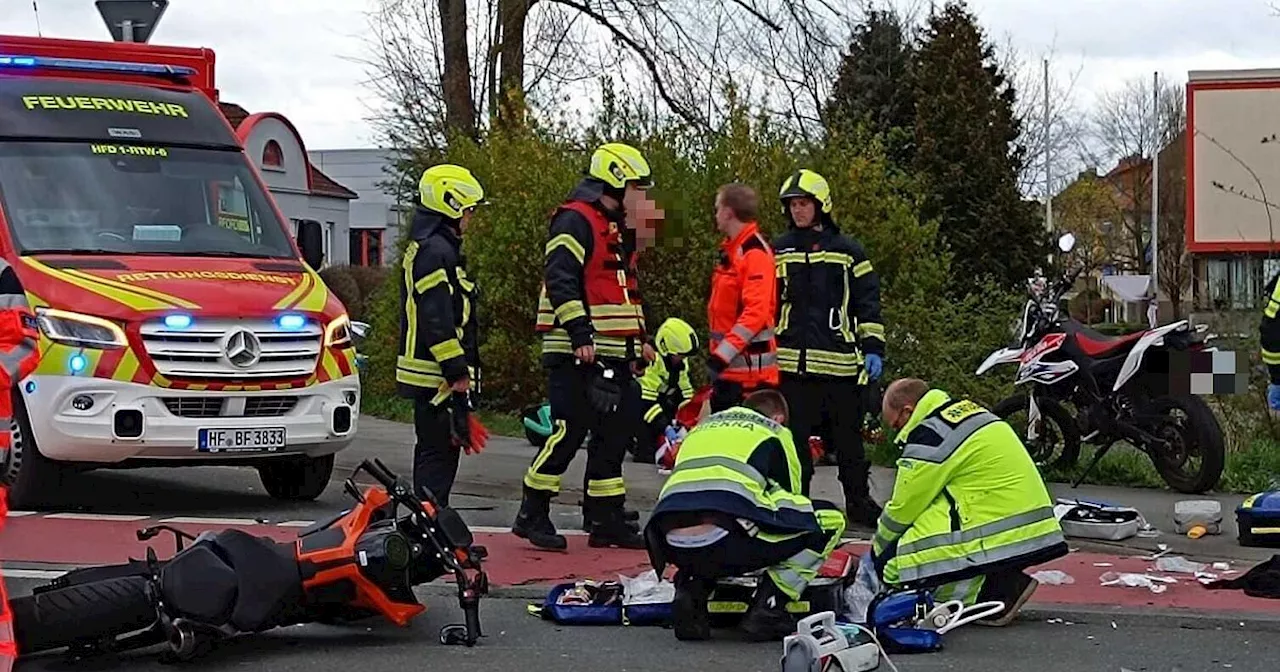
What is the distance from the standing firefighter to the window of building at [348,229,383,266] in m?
49.4

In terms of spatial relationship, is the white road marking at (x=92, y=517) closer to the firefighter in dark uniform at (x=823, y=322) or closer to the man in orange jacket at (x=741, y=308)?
the man in orange jacket at (x=741, y=308)

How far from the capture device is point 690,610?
719cm

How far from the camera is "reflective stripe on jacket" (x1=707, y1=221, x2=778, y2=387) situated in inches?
360

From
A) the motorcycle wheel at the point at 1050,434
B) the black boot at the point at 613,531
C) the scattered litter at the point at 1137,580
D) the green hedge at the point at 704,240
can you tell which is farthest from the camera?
the green hedge at the point at 704,240

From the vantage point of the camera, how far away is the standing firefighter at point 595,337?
8.93 m

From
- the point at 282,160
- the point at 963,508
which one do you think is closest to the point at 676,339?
the point at 963,508

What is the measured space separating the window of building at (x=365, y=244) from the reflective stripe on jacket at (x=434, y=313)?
1952 inches

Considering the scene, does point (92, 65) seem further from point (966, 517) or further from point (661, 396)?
point (966, 517)

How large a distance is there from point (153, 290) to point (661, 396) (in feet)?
14.1

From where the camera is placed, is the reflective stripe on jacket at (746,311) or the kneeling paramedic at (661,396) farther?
the kneeling paramedic at (661,396)

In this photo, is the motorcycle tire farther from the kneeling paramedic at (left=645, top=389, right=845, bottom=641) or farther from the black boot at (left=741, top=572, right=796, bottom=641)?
the black boot at (left=741, top=572, right=796, bottom=641)

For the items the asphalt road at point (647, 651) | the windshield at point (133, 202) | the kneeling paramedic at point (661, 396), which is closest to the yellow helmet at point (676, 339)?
the kneeling paramedic at point (661, 396)

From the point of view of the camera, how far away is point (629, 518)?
9414mm

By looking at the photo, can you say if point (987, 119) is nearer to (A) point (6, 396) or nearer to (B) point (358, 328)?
(B) point (358, 328)
